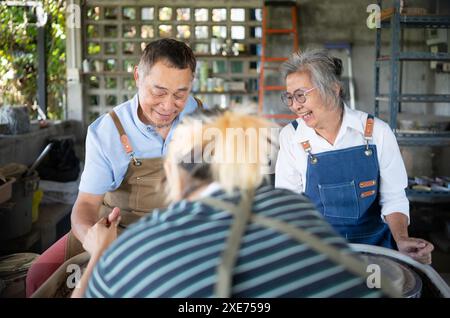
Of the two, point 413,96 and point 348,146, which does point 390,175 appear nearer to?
point 348,146

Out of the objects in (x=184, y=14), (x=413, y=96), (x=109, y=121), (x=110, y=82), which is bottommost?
(x=109, y=121)

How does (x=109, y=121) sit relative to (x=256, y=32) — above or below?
below

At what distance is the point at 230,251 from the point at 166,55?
33.5 inches

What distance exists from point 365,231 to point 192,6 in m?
3.99

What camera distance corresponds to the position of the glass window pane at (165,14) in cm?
514

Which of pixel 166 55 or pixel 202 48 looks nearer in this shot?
pixel 166 55

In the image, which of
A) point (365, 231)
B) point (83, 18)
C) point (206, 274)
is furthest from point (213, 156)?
point (83, 18)

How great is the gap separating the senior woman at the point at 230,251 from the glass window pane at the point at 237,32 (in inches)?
192

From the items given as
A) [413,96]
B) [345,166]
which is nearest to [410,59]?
[413,96]

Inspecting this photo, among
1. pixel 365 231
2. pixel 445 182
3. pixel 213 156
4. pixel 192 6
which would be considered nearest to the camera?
pixel 213 156

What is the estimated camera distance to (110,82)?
18.4ft
